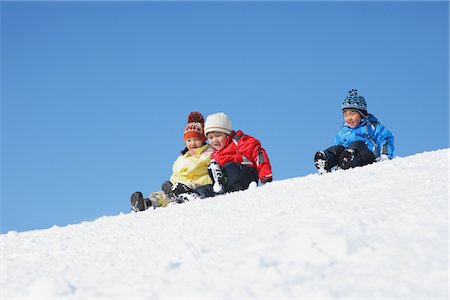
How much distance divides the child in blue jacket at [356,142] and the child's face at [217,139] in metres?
1.48

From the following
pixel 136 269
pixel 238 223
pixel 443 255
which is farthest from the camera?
pixel 238 223

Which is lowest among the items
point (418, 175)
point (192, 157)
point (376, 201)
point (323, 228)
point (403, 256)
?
point (403, 256)

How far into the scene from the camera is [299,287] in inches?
101

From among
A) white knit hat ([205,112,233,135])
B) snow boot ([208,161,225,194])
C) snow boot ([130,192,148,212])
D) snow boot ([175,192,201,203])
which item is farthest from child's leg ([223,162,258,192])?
snow boot ([130,192,148,212])

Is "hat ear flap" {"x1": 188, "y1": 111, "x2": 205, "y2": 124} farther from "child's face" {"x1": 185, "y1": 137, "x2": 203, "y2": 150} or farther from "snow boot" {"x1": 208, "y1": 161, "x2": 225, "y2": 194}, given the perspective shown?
"snow boot" {"x1": 208, "y1": 161, "x2": 225, "y2": 194}

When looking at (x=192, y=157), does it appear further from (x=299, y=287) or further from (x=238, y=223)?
(x=299, y=287)

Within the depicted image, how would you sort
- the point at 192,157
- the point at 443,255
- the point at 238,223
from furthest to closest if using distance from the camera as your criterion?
the point at 192,157, the point at 238,223, the point at 443,255

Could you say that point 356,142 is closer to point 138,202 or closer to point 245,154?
point 245,154

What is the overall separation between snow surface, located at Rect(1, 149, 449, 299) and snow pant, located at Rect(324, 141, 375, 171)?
2931mm

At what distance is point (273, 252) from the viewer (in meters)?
3.00

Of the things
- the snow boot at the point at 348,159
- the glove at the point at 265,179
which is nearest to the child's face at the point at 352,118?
the snow boot at the point at 348,159

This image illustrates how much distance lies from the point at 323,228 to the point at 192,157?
523 cm

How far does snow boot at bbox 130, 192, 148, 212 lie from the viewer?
317 inches

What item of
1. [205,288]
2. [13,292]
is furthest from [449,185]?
[13,292]
